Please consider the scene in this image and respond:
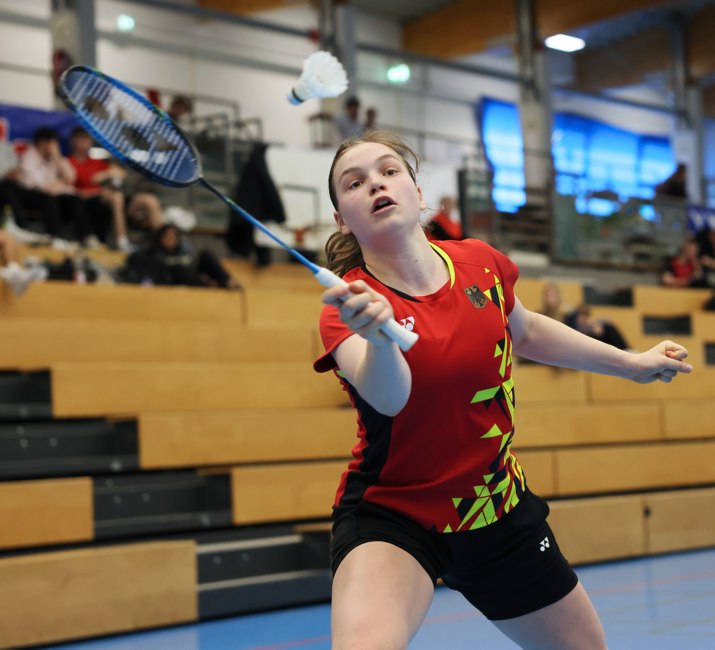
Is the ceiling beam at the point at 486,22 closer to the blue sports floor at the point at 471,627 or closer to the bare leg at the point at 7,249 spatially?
the bare leg at the point at 7,249

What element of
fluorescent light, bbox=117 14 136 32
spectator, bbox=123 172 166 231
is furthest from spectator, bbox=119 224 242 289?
fluorescent light, bbox=117 14 136 32

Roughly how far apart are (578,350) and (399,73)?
551 inches

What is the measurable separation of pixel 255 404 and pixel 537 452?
1862 millimetres

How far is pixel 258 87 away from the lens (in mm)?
15000

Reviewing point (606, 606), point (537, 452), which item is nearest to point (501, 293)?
point (606, 606)

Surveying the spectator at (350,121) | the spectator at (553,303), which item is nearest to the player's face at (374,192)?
the spectator at (553,303)

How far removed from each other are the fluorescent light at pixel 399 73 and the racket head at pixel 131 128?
13.4 metres

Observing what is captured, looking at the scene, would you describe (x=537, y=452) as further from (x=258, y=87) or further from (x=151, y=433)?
(x=258, y=87)

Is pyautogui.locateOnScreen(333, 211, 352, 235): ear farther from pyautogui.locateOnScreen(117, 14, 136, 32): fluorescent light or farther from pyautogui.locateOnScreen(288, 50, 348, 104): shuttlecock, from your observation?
pyautogui.locateOnScreen(117, 14, 136, 32): fluorescent light

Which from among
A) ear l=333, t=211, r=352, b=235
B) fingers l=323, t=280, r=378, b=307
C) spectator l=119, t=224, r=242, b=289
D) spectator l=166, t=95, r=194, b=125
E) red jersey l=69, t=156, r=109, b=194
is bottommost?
fingers l=323, t=280, r=378, b=307

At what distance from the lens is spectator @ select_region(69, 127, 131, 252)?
8266mm

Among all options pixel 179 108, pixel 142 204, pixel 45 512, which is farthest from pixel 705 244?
pixel 45 512

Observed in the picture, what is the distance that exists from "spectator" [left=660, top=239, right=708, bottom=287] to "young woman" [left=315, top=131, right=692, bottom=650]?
9.43 metres

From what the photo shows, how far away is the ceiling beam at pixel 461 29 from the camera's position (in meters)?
A: 15.7
